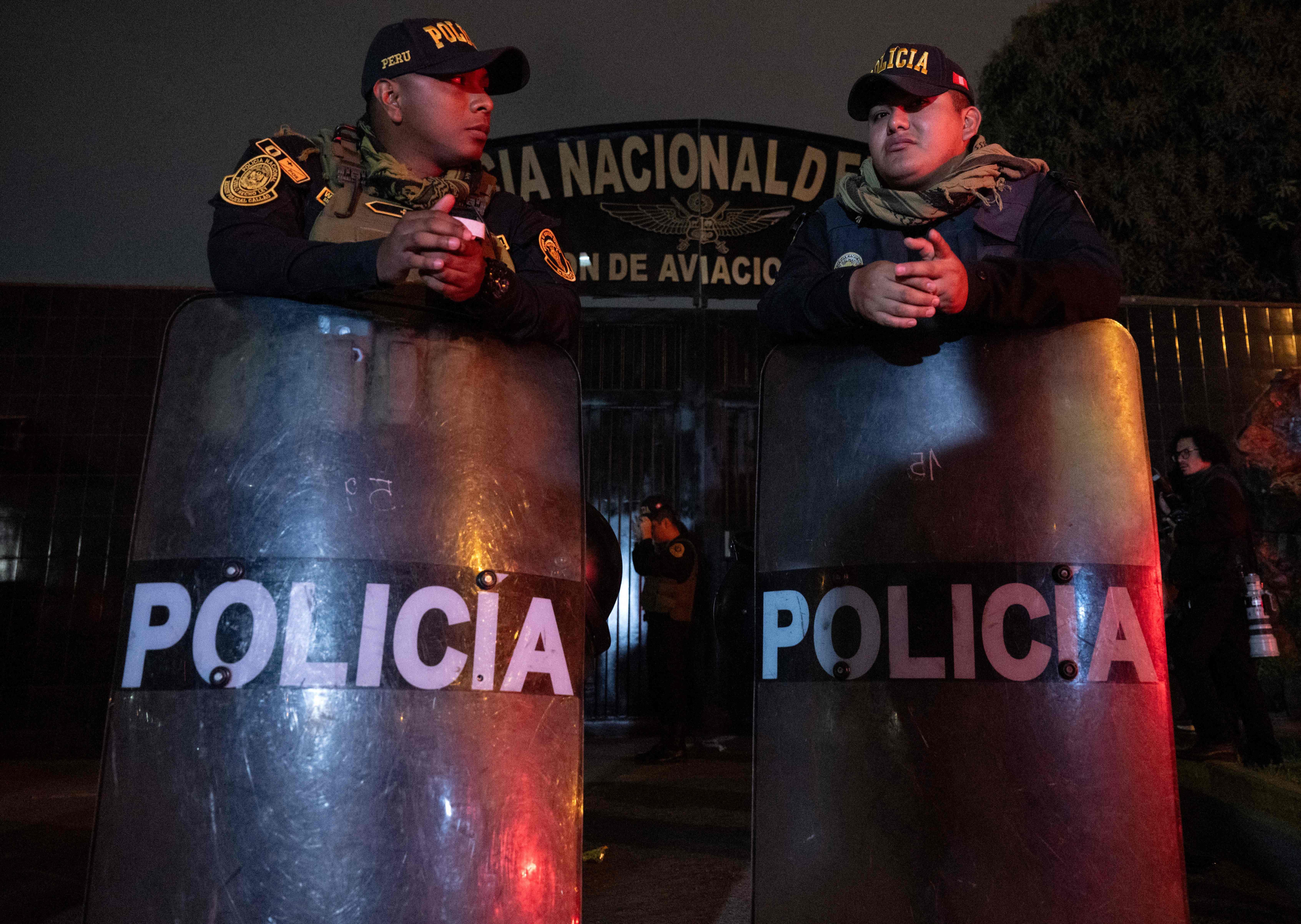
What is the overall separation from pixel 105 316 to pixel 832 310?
304 inches

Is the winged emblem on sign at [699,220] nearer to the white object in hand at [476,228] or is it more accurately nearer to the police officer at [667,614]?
the police officer at [667,614]

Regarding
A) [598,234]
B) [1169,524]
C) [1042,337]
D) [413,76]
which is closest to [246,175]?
[413,76]

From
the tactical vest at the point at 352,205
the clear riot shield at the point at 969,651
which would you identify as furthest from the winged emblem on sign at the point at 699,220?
the clear riot shield at the point at 969,651

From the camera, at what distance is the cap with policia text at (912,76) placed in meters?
1.90

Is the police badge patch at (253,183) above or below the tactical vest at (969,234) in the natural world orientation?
above

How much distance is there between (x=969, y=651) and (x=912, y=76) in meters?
1.10

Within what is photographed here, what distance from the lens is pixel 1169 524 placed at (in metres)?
5.37

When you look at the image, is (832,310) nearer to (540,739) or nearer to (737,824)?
(540,739)

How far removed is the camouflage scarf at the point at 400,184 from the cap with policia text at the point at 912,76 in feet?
2.75

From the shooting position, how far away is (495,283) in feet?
5.43

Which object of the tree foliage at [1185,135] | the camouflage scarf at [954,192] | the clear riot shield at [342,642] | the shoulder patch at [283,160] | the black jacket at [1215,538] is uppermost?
the tree foliage at [1185,135]

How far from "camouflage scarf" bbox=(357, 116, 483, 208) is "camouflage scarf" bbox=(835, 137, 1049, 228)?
31.9 inches

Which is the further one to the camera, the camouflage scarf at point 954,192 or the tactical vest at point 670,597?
the tactical vest at point 670,597

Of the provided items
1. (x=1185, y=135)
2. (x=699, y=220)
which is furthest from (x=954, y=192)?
(x=1185, y=135)
